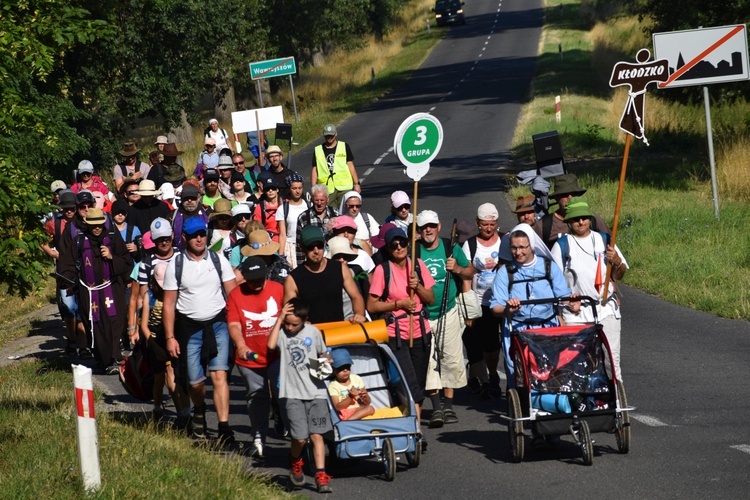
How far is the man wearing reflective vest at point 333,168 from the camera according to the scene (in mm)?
15992

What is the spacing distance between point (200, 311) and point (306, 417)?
182 centimetres

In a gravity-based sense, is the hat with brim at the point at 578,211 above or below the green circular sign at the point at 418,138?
below

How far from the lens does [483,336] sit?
1155cm

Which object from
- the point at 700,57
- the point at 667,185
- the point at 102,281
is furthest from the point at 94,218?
the point at 667,185

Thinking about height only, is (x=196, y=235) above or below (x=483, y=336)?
above

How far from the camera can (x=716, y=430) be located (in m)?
9.62

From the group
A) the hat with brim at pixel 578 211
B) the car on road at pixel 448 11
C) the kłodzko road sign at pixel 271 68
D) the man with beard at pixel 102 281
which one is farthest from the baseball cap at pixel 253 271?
the car on road at pixel 448 11

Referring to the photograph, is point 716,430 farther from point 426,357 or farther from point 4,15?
point 4,15

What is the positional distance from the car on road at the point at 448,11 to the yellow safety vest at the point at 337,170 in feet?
217

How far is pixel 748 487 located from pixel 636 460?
1.08 metres

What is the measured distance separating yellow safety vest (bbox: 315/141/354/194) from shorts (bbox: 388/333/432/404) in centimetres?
581

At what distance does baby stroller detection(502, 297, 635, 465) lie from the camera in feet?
29.2

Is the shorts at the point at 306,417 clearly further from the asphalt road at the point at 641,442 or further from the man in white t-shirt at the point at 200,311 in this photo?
the man in white t-shirt at the point at 200,311

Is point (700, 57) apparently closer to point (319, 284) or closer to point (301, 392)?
point (319, 284)
